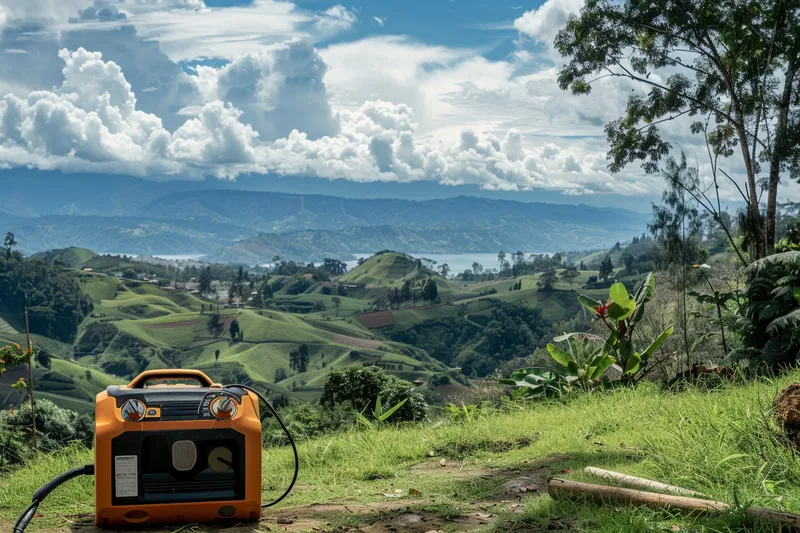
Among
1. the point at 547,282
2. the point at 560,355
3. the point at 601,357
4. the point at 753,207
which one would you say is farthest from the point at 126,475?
the point at 547,282

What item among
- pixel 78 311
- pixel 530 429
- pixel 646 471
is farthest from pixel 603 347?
pixel 78 311

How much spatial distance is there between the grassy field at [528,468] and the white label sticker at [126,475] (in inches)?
21.0

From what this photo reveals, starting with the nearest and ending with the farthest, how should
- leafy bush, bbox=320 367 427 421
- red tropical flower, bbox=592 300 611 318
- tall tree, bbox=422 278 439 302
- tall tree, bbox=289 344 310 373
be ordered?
red tropical flower, bbox=592 300 611 318 < leafy bush, bbox=320 367 427 421 < tall tree, bbox=289 344 310 373 < tall tree, bbox=422 278 439 302

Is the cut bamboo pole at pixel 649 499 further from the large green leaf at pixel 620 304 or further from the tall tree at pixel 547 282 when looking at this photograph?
the tall tree at pixel 547 282

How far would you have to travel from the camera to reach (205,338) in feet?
484

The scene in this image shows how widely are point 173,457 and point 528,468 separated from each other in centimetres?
311

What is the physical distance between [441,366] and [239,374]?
33111 millimetres

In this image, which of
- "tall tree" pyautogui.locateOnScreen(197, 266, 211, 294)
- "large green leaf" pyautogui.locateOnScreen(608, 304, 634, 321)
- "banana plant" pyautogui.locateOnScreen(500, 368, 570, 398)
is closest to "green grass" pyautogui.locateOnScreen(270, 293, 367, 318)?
"tall tree" pyautogui.locateOnScreen(197, 266, 211, 294)

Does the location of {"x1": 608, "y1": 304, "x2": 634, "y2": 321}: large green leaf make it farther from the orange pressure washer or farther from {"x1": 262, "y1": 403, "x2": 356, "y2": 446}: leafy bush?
the orange pressure washer

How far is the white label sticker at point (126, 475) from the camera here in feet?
13.0

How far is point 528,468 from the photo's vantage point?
20.1ft

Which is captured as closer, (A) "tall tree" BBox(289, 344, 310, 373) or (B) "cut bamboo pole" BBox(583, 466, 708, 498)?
(B) "cut bamboo pole" BBox(583, 466, 708, 498)

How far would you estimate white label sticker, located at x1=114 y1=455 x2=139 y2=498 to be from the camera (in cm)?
396

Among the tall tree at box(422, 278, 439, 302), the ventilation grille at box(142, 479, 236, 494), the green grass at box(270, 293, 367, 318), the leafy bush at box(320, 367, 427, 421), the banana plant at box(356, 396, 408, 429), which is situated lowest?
the green grass at box(270, 293, 367, 318)
